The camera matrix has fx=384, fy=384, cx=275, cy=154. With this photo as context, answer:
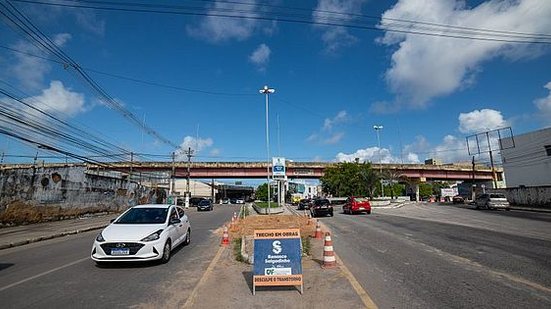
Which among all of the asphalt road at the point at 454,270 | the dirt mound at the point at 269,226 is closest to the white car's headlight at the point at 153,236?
the asphalt road at the point at 454,270

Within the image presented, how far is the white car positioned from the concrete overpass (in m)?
58.4

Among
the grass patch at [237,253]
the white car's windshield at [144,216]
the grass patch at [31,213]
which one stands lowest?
the grass patch at [237,253]

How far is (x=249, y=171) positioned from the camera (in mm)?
72688

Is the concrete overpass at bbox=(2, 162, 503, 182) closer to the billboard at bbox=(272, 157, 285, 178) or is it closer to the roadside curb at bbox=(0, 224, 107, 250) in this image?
the billboard at bbox=(272, 157, 285, 178)

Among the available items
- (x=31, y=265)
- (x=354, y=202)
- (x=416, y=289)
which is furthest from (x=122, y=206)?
(x=416, y=289)

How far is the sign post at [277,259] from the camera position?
266 inches

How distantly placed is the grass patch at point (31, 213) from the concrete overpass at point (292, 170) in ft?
128

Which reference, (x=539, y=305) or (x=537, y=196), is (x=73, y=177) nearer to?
(x=539, y=305)

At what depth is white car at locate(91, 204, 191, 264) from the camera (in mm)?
8688

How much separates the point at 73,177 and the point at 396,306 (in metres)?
28.5

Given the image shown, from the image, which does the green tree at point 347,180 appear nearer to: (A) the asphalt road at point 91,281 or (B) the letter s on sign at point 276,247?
(A) the asphalt road at point 91,281

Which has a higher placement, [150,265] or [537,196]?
[537,196]

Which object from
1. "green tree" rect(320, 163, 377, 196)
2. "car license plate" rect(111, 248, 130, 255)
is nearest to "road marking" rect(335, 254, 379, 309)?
"car license plate" rect(111, 248, 130, 255)

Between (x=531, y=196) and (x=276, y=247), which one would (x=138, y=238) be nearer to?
(x=276, y=247)
